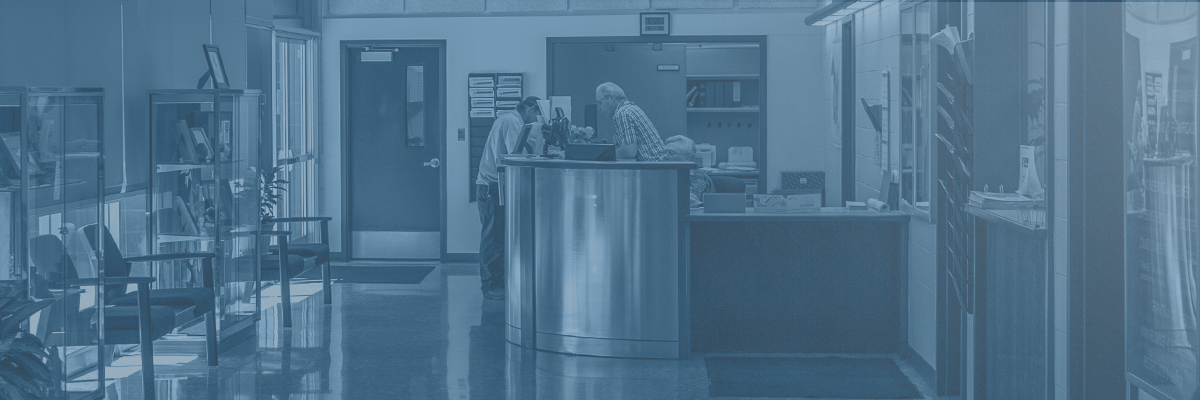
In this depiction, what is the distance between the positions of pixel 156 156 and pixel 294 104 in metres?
3.49

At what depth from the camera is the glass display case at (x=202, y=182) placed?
6.03m

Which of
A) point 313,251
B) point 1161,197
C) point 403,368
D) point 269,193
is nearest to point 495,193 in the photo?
point 313,251

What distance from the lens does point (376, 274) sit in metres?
9.29

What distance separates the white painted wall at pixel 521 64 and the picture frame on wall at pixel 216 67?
9.44ft

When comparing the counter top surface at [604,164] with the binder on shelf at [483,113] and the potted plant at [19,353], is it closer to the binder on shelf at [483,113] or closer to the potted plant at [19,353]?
the potted plant at [19,353]

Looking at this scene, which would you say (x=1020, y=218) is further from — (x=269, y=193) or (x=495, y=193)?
(x=269, y=193)

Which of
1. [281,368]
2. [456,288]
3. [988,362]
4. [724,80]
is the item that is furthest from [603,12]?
[988,362]

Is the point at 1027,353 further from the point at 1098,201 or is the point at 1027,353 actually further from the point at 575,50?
the point at 575,50

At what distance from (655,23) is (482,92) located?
153 cm

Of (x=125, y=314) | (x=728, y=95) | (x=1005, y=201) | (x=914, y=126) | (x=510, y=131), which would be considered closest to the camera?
(x=1005, y=201)

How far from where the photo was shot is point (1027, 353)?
12.9ft

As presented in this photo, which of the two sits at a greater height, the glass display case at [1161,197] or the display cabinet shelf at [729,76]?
the display cabinet shelf at [729,76]

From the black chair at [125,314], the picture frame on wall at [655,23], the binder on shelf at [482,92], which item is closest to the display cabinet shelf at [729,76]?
the picture frame on wall at [655,23]

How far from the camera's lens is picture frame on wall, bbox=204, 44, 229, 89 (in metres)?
6.54
